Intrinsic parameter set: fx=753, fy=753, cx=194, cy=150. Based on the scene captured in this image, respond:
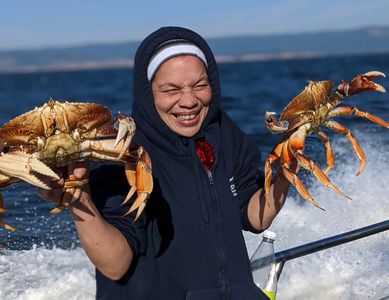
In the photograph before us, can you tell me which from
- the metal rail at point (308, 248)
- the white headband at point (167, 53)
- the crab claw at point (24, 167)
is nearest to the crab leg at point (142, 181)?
the crab claw at point (24, 167)

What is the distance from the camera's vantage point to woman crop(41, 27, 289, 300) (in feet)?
8.74

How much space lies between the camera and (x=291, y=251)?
3.50 metres

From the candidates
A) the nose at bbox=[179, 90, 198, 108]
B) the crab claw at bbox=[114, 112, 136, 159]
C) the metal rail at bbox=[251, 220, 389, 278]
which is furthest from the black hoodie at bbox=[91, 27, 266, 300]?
the metal rail at bbox=[251, 220, 389, 278]

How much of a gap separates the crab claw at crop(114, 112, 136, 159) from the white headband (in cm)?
41

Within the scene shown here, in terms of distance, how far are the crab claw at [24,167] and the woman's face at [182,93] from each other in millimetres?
621

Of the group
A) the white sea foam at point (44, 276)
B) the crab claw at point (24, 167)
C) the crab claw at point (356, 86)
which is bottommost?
the white sea foam at point (44, 276)

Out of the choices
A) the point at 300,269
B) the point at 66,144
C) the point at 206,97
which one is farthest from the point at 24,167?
the point at 300,269

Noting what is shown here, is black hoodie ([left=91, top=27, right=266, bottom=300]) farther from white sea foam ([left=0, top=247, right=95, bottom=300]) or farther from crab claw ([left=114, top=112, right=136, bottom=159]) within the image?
white sea foam ([left=0, top=247, right=95, bottom=300])

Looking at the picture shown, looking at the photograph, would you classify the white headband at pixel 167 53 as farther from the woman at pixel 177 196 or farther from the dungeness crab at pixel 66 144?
the dungeness crab at pixel 66 144

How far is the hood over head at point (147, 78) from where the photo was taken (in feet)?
8.87

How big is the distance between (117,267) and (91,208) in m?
0.24

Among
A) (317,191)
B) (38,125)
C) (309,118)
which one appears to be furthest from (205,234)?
(317,191)

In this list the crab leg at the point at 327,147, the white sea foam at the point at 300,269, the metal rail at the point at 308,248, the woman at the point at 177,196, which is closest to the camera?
the woman at the point at 177,196

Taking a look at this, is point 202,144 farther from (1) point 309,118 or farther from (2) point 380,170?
(2) point 380,170
